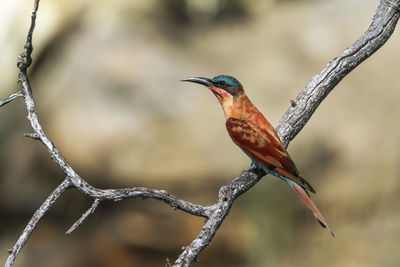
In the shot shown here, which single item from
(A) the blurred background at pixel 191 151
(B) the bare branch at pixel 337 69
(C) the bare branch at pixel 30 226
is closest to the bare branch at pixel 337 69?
(B) the bare branch at pixel 337 69

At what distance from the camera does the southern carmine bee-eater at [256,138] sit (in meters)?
3.51

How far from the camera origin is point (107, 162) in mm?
8117

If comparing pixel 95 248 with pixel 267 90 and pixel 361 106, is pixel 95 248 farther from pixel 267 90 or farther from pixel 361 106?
pixel 361 106

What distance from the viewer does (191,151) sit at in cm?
804

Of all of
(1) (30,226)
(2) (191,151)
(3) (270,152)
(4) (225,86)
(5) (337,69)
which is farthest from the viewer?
(2) (191,151)

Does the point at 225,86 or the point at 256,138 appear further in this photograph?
the point at 225,86

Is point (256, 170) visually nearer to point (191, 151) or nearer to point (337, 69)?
point (337, 69)

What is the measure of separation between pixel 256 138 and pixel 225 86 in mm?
428

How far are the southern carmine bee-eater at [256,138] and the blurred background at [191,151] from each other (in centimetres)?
417

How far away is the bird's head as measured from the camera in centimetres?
377

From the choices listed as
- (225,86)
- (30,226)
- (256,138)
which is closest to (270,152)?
(256,138)

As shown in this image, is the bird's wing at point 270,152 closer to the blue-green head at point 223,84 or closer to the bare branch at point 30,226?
the blue-green head at point 223,84

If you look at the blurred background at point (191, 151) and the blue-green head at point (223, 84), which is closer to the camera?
the blue-green head at point (223, 84)

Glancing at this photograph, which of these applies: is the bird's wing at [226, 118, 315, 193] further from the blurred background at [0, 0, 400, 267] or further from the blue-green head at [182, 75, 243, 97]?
the blurred background at [0, 0, 400, 267]
